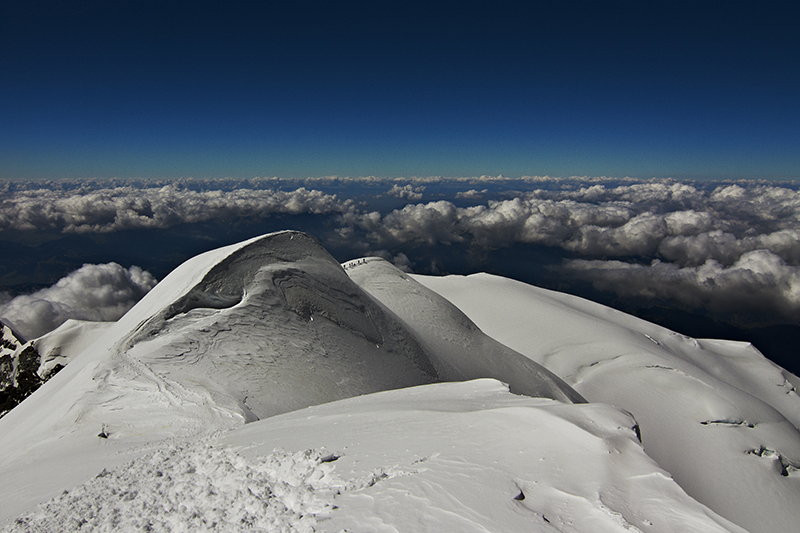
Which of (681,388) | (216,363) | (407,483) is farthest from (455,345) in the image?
(681,388)

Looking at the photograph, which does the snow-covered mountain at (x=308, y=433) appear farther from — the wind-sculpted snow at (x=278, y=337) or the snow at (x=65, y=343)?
the snow at (x=65, y=343)

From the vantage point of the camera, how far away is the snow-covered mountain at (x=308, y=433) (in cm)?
321

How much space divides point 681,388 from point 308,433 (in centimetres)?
2899

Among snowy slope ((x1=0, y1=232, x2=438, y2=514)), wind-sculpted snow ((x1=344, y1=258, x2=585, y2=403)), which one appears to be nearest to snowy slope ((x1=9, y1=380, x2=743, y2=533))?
snowy slope ((x1=0, y1=232, x2=438, y2=514))

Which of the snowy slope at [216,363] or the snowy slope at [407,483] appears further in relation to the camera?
the snowy slope at [216,363]

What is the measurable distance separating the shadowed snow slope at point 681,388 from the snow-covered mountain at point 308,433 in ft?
1.38

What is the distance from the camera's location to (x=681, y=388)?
23.7m

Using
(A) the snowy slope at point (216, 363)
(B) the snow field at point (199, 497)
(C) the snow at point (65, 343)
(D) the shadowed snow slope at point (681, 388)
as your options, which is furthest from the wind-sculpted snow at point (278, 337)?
(C) the snow at point (65, 343)

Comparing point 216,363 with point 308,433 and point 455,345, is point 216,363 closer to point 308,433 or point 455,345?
point 308,433

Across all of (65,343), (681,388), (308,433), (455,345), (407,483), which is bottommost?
(65,343)

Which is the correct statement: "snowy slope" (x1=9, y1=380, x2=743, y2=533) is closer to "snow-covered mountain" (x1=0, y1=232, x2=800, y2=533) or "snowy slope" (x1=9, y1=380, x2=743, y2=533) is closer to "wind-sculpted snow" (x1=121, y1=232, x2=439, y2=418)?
"snow-covered mountain" (x1=0, y1=232, x2=800, y2=533)

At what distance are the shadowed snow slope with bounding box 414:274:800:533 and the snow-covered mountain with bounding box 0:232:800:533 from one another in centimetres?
42

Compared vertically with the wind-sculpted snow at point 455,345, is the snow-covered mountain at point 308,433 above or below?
above

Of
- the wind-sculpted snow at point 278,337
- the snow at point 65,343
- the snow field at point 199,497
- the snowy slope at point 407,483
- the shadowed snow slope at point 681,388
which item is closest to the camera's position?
the snowy slope at point 407,483
